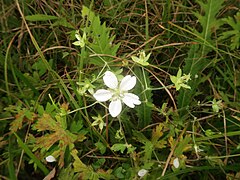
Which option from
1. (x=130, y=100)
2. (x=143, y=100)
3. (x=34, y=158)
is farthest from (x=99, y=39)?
(x=34, y=158)

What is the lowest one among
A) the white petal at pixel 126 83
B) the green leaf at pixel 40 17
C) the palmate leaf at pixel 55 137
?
the palmate leaf at pixel 55 137

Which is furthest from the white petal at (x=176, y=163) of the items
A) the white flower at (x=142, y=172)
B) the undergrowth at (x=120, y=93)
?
the white flower at (x=142, y=172)

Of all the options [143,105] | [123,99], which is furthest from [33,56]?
[123,99]

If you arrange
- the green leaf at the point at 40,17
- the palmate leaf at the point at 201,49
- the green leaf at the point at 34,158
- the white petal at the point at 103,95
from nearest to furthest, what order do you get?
the white petal at the point at 103,95
the green leaf at the point at 34,158
the palmate leaf at the point at 201,49
the green leaf at the point at 40,17

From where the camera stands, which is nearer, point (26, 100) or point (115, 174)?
point (115, 174)

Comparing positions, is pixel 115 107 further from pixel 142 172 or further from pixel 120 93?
pixel 142 172

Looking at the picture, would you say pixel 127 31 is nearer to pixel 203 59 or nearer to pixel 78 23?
pixel 78 23

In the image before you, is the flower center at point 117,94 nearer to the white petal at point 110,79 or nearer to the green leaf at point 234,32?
the white petal at point 110,79

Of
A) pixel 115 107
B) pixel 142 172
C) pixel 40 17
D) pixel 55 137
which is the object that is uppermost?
pixel 40 17
